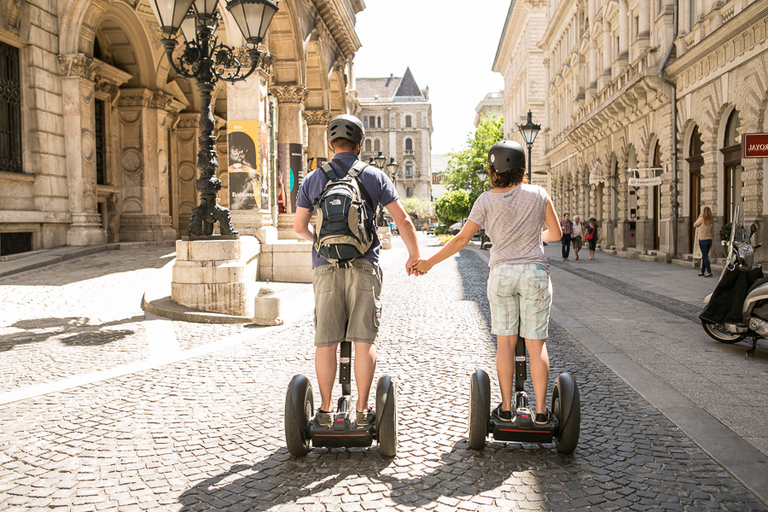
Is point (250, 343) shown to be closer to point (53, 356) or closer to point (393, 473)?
point (53, 356)

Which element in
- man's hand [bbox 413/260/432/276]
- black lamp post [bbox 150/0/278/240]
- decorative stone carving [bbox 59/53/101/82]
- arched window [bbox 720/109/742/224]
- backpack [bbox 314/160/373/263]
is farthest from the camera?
arched window [bbox 720/109/742/224]

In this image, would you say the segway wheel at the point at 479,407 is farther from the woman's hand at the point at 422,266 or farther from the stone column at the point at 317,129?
the stone column at the point at 317,129

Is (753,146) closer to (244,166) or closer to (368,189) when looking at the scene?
(368,189)

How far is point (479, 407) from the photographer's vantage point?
3.59 meters

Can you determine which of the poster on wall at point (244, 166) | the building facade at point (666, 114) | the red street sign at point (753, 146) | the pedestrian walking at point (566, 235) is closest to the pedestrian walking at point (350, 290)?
the red street sign at point (753, 146)

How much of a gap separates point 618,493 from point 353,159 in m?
2.24

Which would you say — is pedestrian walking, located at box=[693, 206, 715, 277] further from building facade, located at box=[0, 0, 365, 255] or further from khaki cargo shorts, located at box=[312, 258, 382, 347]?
khaki cargo shorts, located at box=[312, 258, 382, 347]

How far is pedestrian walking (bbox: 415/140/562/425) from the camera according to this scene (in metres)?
3.62

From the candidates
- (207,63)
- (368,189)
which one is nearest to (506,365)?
(368,189)

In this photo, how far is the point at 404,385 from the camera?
5.27 m

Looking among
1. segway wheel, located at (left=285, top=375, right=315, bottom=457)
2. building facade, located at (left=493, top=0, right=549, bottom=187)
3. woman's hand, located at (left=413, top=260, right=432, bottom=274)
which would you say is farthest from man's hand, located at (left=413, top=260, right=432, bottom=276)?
building facade, located at (left=493, top=0, right=549, bottom=187)

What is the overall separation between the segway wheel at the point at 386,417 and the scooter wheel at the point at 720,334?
4.81m

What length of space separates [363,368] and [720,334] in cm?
517

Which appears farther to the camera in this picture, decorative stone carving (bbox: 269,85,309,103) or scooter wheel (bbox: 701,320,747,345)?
decorative stone carving (bbox: 269,85,309,103)
